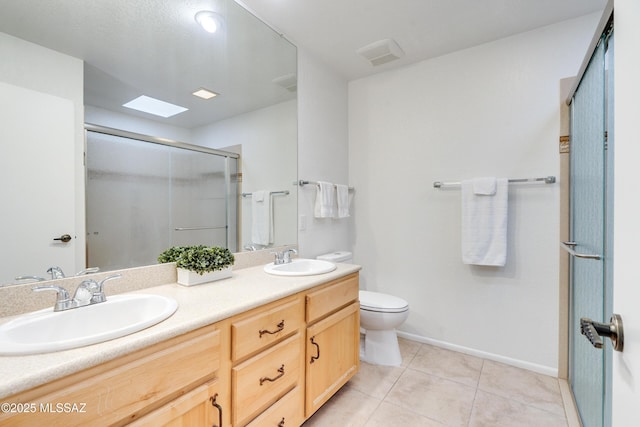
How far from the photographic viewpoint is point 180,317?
970mm

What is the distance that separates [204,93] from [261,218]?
85 centimetres

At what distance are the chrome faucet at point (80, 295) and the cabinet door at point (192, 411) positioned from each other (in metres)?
0.49

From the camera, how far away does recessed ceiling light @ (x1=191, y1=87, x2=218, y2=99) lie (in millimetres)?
1609

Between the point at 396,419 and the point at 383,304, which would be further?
the point at 383,304

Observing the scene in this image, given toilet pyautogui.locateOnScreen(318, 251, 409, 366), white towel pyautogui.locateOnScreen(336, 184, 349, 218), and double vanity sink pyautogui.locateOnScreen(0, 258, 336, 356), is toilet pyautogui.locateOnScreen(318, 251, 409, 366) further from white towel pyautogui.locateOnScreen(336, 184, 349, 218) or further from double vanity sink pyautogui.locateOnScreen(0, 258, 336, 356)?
double vanity sink pyautogui.locateOnScreen(0, 258, 336, 356)

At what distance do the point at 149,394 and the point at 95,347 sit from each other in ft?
0.69

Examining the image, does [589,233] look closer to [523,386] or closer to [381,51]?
[523,386]

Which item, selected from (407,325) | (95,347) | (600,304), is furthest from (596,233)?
(95,347)

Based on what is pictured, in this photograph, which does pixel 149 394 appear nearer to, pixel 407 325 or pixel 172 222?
pixel 172 222

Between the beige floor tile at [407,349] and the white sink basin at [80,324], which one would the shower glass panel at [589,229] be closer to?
the beige floor tile at [407,349]

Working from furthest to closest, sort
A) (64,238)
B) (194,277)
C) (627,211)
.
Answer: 1. (194,277)
2. (64,238)
3. (627,211)

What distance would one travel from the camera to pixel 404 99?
2.53 m

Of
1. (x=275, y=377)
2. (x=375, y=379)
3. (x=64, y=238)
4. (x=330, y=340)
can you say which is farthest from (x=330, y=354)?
(x=64, y=238)

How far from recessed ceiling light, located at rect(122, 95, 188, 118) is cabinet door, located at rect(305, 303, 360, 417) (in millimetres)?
1328
